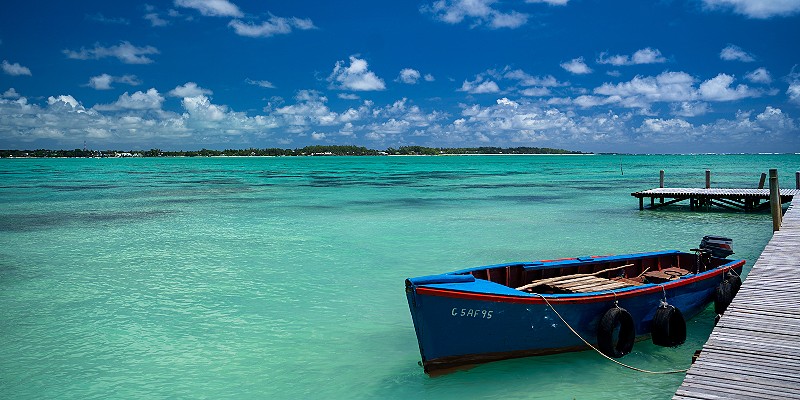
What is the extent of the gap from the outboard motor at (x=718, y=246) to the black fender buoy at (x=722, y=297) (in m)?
1.39

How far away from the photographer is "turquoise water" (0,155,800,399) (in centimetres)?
919

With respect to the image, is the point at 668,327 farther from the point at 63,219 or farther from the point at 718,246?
the point at 63,219

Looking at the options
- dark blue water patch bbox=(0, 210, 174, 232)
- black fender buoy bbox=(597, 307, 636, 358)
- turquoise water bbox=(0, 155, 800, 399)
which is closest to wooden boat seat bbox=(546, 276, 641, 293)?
black fender buoy bbox=(597, 307, 636, 358)

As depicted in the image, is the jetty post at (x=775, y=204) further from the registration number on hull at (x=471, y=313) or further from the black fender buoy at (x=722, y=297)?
the registration number on hull at (x=471, y=313)

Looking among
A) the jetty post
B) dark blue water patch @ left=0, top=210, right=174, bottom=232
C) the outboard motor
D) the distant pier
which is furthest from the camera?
the distant pier

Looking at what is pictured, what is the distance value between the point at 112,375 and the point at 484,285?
241 inches

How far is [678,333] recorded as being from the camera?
1015 cm

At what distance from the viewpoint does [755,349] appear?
269 inches

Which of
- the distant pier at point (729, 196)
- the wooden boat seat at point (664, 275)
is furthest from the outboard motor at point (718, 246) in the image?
the distant pier at point (729, 196)

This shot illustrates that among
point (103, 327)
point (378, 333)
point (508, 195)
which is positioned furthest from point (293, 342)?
point (508, 195)

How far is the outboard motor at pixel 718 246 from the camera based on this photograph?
502 inches

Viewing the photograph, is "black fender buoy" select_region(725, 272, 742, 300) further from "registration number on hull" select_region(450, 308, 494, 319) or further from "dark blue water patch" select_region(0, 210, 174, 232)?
"dark blue water patch" select_region(0, 210, 174, 232)

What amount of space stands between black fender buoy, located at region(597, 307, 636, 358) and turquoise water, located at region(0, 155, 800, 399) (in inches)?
12.6

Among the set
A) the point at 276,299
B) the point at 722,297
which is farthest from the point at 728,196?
the point at 276,299
